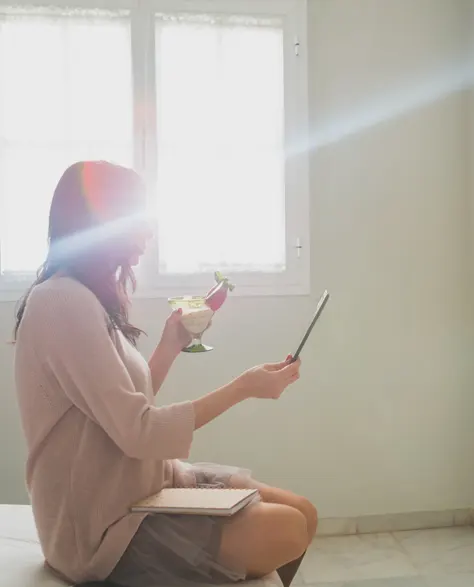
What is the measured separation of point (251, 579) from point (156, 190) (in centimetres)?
162

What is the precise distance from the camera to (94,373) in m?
1.16

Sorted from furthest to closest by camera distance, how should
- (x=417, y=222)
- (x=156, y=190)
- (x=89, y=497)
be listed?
(x=417, y=222) → (x=156, y=190) → (x=89, y=497)

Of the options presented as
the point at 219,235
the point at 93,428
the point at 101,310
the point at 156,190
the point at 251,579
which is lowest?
the point at 251,579

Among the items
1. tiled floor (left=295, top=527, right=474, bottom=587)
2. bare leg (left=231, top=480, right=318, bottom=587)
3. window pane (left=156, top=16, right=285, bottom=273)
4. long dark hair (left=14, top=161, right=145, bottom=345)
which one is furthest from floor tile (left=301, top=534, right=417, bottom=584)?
long dark hair (left=14, top=161, right=145, bottom=345)

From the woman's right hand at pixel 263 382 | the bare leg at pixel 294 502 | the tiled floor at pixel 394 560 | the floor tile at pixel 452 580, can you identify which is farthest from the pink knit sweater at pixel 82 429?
the floor tile at pixel 452 580

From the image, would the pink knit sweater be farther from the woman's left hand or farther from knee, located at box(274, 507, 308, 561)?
the woman's left hand

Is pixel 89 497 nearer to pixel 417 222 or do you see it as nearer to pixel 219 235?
pixel 219 235

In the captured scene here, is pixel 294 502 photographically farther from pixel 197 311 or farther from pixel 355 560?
pixel 355 560

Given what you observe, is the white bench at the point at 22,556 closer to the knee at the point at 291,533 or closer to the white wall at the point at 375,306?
the knee at the point at 291,533

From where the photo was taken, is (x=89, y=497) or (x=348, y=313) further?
(x=348, y=313)

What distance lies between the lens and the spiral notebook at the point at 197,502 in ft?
3.98

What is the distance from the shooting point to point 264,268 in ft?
8.45

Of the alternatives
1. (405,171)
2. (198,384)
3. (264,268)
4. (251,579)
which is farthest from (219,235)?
(251,579)

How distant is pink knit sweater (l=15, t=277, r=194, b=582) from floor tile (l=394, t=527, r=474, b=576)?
1505 mm
